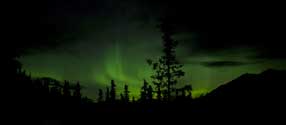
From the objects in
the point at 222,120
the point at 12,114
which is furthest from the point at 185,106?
the point at 12,114

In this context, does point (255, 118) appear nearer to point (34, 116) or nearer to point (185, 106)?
point (185, 106)

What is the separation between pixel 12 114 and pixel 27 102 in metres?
4.72

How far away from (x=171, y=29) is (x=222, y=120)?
595 inches

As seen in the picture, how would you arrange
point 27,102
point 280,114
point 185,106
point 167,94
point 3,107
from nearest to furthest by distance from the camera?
point 3,107 < point 280,114 < point 27,102 < point 185,106 < point 167,94

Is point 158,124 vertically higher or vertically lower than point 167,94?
lower

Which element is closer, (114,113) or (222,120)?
(222,120)

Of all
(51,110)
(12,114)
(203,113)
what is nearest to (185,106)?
(203,113)

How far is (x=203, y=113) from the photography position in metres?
31.7

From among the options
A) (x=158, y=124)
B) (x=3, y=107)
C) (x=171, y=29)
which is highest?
(x=171, y=29)

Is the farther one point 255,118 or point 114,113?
point 114,113

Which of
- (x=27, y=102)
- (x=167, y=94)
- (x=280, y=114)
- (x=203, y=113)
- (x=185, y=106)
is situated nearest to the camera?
(x=280, y=114)

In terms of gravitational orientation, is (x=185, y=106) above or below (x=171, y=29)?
below

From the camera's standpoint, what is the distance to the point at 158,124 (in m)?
30.9

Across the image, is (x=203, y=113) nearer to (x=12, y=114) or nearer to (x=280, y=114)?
(x=280, y=114)
